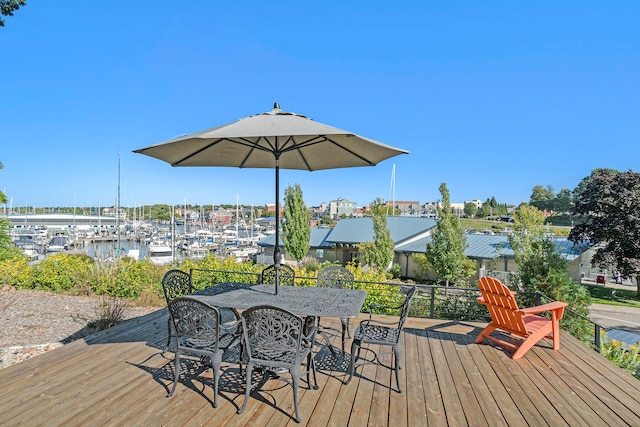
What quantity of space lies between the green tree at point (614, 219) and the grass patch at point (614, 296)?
1.77 metres

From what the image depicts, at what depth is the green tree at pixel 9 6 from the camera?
6848mm

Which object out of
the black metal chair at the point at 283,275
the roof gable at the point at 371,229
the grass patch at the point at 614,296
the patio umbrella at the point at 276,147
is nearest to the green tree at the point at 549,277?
the black metal chair at the point at 283,275

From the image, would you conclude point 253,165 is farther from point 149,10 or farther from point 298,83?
point 298,83

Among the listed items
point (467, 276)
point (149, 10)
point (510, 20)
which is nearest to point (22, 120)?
point (149, 10)

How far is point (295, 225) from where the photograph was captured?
23.1 metres

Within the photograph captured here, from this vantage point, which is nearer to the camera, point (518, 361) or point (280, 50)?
point (518, 361)

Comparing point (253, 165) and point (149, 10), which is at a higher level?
point (149, 10)

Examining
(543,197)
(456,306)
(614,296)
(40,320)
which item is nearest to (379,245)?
(456,306)

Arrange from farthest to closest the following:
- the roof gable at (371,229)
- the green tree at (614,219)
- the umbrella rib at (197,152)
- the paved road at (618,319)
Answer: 1. the roof gable at (371,229)
2. the green tree at (614,219)
3. the paved road at (618,319)
4. the umbrella rib at (197,152)

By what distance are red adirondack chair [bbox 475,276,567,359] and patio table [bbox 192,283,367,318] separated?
1780mm

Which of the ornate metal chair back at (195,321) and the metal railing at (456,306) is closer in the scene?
the ornate metal chair back at (195,321)

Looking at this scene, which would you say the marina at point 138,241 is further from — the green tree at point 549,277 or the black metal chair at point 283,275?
the green tree at point 549,277

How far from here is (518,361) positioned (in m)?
3.77

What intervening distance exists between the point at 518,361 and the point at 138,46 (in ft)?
42.1
